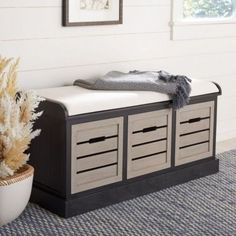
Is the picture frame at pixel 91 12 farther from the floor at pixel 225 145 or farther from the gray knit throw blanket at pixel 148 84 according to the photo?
the floor at pixel 225 145

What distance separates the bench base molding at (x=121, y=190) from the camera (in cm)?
307

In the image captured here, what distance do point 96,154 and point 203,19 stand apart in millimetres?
1646

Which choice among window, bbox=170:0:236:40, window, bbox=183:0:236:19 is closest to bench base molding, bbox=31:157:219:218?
window, bbox=170:0:236:40

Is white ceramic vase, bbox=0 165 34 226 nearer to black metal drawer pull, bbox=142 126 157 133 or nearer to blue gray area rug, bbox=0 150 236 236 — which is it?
blue gray area rug, bbox=0 150 236 236

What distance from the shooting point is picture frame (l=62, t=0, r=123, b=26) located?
11.4 ft

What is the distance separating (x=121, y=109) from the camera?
3.18 meters

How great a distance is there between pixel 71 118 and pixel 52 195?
43 cm

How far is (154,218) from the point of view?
3061 mm

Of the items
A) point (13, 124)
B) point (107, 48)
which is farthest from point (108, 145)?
point (107, 48)

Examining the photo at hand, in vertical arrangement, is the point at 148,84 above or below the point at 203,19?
below

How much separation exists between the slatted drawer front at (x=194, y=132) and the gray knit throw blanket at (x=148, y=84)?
0.13 metres

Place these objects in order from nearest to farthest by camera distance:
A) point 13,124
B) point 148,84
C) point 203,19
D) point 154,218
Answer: point 13,124 → point 154,218 → point 148,84 → point 203,19

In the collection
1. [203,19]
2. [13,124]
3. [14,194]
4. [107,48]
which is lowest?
[14,194]

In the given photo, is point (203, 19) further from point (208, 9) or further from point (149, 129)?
point (149, 129)
